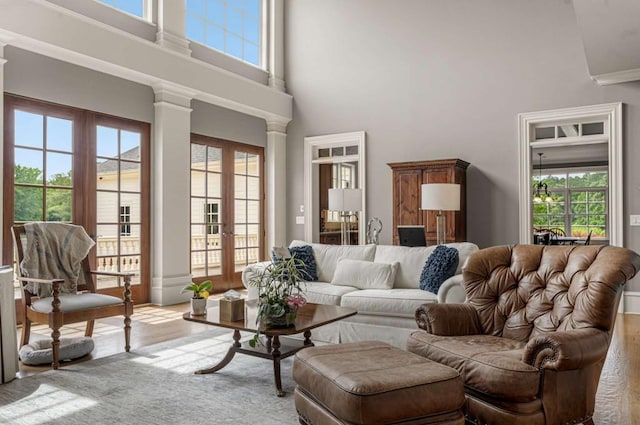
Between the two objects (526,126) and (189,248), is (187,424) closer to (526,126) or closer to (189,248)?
(189,248)

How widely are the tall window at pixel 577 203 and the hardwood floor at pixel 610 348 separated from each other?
22.8 feet

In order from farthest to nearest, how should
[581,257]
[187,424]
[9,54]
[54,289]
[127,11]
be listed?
[127,11] < [9,54] < [54,289] < [581,257] < [187,424]

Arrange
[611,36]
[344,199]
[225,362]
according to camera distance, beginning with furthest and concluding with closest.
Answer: [344,199] < [611,36] < [225,362]

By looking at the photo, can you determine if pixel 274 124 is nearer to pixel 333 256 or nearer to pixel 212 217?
pixel 212 217

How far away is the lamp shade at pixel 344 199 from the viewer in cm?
607

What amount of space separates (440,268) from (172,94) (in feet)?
13.1

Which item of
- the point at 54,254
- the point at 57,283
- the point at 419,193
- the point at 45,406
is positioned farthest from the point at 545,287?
the point at 419,193

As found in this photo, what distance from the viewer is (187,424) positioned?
8.48 feet

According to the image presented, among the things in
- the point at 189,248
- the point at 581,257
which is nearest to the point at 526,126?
the point at 581,257

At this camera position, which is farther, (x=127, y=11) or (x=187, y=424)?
Result: (x=127, y=11)

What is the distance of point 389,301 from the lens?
400cm

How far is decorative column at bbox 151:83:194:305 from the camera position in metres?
6.18

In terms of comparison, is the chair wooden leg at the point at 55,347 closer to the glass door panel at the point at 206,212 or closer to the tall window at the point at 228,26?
the glass door panel at the point at 206,212

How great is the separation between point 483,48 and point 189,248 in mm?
4560
